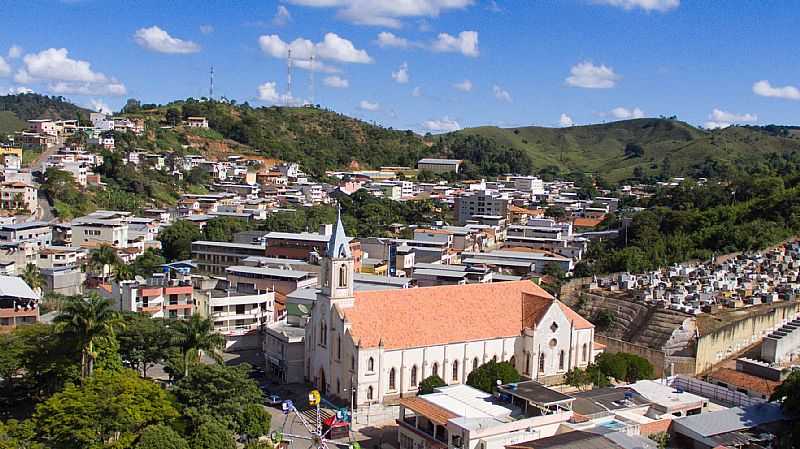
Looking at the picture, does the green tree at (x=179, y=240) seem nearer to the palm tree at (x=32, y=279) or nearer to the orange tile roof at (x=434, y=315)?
the palm tree at (x=32, y=279)

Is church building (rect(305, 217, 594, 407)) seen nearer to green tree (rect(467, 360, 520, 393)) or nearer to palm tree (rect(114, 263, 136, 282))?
green tree (rect(467, 360, 520, 393))

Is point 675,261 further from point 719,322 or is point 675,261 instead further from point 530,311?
point 530,311

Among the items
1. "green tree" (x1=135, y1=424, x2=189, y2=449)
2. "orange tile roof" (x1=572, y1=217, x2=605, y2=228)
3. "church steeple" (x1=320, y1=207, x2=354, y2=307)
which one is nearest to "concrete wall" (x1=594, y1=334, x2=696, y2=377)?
"church steeple" (x1=320, y1=207, x2=354, y2=307)

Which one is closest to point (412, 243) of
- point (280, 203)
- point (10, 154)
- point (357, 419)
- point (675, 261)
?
point (675, 261)

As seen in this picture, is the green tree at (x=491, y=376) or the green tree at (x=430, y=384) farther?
the green tree at (x=491, y=376)

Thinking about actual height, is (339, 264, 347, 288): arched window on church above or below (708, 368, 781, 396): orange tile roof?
above

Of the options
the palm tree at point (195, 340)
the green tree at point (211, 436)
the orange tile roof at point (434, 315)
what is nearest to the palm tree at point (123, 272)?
the palm tree at point (195, 340)
